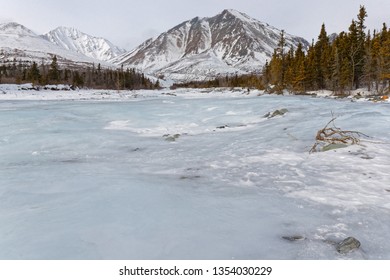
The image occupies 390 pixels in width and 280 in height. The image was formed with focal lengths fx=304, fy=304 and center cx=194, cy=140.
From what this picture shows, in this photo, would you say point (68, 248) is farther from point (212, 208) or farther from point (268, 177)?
point (268, 177)

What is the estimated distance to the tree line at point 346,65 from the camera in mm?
47312

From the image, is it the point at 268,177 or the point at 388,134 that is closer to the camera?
the point at 268,177

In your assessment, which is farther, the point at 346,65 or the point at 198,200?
the point at 346,65

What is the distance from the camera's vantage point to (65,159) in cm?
1022

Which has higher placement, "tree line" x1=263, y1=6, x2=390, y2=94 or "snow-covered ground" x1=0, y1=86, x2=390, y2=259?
"tree line" x1=263, y1=6, x2=390, y2=94

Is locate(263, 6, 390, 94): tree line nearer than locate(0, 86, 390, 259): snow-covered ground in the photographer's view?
No

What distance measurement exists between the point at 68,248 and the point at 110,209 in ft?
4.72

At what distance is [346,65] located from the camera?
161 feet

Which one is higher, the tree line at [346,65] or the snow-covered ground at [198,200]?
the tree line at [346,65]

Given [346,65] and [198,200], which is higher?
[346,65]

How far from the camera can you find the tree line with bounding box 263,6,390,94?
155ft

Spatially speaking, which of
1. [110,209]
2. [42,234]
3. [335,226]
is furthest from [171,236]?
[335,226]

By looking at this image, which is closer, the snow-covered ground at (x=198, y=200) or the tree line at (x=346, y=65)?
the snow-covered ground at (x=198, y=200)

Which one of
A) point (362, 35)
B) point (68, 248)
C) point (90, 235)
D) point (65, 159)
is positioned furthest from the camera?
point (362, 35)
